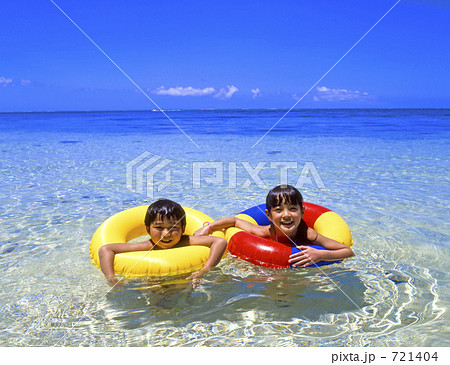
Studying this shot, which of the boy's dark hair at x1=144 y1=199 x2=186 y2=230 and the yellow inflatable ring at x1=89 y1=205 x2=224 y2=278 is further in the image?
the boy's dark hair at x1=144 y1=199 x2=186 y2=230

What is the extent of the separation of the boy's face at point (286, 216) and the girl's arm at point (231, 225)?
0.82 ft

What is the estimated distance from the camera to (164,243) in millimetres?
2969

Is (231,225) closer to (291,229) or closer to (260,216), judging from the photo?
(260,216)

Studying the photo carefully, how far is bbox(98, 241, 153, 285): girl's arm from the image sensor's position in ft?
8.87

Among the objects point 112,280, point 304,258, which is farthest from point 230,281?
point 112,280

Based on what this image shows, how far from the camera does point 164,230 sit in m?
2.89

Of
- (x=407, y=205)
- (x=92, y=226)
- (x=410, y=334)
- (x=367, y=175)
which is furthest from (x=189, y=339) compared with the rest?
(x=367, y=175)

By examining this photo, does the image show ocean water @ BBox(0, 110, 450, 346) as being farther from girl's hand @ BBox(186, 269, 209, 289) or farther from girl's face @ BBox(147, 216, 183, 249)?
girl's face @ BBox(147, 216, 183, 249)

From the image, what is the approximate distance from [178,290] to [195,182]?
3.97 meters

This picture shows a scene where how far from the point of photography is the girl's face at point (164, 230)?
2881 mm

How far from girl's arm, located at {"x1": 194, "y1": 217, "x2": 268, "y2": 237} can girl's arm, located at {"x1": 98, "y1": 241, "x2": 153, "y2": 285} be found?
540 millimetres

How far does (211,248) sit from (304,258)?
69 centimetres

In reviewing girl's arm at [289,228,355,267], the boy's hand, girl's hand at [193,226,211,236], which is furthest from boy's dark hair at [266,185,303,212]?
the boy's hand
